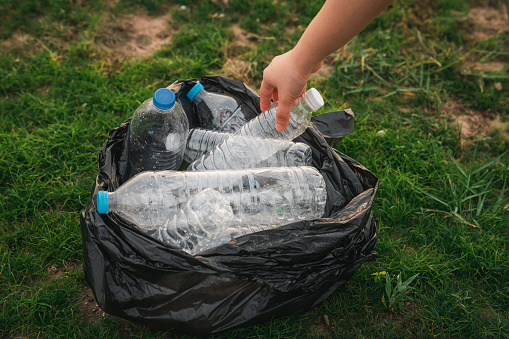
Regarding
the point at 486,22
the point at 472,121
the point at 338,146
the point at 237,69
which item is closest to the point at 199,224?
the point at 338,146

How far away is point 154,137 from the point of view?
6.70 feet

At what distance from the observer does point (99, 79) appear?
3096mm

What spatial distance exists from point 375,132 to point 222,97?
1243 millimetres

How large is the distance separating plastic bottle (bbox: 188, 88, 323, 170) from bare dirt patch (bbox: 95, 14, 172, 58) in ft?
5.48

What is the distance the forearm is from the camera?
4.13ft

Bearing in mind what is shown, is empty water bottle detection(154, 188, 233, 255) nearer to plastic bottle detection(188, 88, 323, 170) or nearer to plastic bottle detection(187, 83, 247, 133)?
plastic bottle detection(188, 88, 323, 170)

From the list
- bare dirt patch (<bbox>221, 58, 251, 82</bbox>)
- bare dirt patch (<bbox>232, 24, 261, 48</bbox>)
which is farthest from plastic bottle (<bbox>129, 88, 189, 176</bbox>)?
bare dirt patch (<bbox>232, 24, 261, 48</bbox>)

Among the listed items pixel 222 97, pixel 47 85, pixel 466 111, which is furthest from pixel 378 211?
pixel 47 85

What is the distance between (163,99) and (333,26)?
0.87 meters

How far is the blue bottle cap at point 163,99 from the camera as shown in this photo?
1834 millimetres

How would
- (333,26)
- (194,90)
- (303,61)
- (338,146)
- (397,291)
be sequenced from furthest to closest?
(338,146)
(194,90)
(397,291)
(303,61)
(333,26)

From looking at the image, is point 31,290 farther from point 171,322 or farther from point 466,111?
point 466,111

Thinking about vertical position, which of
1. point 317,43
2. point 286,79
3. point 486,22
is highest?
point 317,43

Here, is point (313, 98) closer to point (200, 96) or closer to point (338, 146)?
point (200, 96)
